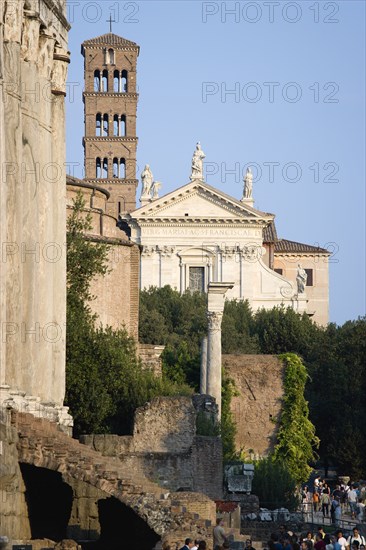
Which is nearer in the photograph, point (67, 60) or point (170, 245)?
point (67, 60)

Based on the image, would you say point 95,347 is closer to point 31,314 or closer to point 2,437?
point 31,314

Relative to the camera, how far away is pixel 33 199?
89.0ft

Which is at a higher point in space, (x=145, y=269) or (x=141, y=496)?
(x=145, y=269)

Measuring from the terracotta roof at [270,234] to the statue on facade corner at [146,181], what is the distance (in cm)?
866

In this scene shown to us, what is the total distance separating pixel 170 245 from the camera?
100938 millimetres

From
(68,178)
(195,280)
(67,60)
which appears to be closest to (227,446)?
(68,178)

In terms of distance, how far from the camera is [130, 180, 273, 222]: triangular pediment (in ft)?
326

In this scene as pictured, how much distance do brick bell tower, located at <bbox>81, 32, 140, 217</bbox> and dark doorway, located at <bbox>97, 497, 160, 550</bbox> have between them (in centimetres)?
8418

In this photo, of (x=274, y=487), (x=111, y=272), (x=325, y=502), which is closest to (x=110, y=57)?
(x=111, y=272)

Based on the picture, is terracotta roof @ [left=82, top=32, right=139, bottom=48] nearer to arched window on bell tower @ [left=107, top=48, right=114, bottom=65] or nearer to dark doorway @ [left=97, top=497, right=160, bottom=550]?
arched window on bell tower @ [left=107, top=48, right=114, bottom=65]

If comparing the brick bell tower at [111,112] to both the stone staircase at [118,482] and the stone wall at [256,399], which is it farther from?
the stone staircase at [118,482]

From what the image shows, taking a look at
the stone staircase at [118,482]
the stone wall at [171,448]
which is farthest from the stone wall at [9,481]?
the stone wall at [171,448]

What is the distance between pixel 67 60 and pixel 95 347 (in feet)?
32.1

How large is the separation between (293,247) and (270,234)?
7.98ft
